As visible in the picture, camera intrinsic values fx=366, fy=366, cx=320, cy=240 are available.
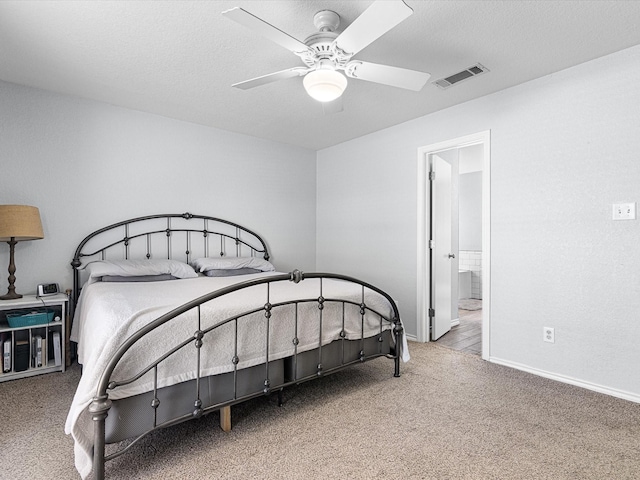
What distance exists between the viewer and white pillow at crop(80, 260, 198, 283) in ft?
10.1

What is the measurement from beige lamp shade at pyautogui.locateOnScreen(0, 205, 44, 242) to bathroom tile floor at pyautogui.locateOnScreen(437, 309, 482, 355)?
12.6 feet

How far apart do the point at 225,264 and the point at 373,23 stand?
2.71 metres

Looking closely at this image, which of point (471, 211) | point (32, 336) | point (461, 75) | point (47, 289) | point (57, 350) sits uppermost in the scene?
point (461, 75)

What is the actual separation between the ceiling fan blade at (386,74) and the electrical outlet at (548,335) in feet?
6.93

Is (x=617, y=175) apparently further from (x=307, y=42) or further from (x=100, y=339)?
(x=100, y=339)

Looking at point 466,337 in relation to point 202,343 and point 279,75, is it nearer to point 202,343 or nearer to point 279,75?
point 202,343

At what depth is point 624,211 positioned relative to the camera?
249cm

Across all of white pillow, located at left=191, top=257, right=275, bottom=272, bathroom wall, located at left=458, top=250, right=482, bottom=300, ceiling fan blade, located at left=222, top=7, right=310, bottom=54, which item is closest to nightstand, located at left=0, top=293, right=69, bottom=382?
white pillow, located at left=191, top=257, right=275, bottom=272

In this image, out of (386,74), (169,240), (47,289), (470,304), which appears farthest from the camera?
(470,304)

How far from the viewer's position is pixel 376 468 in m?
1.71

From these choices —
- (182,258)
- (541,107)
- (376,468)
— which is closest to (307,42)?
(541,107)

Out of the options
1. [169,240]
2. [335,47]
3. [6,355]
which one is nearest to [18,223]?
[6,355]

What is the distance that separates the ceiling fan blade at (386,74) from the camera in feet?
7.02

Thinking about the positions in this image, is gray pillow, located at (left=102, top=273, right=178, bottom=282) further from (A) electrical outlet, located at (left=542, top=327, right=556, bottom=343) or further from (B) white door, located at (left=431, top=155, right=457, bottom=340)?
(A) electrical outlet, located at (left=542, top=327, right=556, bottom=343)
